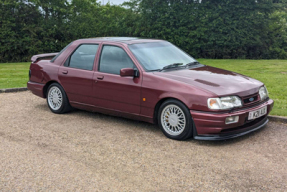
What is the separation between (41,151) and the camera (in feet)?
18.5

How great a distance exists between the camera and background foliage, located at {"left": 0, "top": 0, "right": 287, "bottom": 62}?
23.4 meters

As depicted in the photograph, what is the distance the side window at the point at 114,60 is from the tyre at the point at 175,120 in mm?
1068

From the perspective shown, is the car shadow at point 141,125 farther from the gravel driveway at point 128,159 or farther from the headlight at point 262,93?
the headlight at point 262,93

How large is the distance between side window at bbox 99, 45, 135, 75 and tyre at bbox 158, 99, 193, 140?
1068 mm

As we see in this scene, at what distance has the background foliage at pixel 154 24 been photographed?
23422 mm

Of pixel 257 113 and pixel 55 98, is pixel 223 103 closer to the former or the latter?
pixel 257 113

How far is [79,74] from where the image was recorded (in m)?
7.48

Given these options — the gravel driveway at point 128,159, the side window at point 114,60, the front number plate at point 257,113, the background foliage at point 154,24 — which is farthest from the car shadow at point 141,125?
the background foliage at point 154,24

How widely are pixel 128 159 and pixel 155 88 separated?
1.45m

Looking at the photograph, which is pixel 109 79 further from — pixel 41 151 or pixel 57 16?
pixel 57 16

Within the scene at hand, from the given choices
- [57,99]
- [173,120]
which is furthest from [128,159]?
[57,99]

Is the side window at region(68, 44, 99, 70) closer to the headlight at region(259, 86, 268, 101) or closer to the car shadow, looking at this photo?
the car shadow

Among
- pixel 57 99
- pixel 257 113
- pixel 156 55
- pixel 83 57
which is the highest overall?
pixel 156 55

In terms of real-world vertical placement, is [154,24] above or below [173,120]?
above
